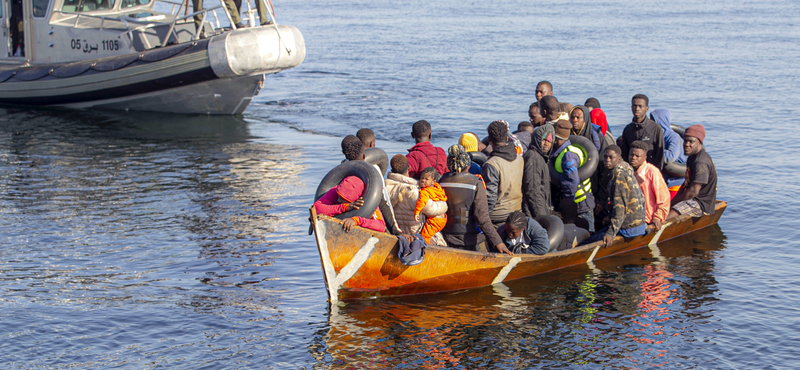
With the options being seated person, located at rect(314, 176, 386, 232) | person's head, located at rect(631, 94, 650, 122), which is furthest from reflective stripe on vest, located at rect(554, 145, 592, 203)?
seated person, located at rect(314, 176, 386, 232)

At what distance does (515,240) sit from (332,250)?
7.04ft

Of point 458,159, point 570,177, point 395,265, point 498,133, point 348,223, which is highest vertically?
point 498,133

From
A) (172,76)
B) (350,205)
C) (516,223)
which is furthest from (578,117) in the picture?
(172,76)

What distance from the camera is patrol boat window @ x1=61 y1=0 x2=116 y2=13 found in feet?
63.3

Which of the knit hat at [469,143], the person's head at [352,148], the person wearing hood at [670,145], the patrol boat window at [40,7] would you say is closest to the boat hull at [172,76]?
the patrol boat window at [40,7]

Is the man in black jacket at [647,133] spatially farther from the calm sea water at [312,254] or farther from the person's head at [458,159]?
the person's head at [458,159]

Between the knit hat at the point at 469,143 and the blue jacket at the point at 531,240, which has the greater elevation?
the knit hat at the point at 469,143

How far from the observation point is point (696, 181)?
33.4ft

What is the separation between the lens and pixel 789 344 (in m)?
7.70

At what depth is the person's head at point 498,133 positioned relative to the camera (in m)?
8.52

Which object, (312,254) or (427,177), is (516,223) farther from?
(312,254)

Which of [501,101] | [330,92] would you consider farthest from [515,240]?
[330,92]

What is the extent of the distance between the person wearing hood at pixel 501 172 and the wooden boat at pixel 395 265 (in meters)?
0.58

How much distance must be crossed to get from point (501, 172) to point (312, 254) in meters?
2.93
